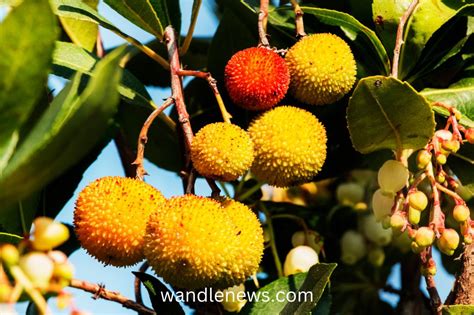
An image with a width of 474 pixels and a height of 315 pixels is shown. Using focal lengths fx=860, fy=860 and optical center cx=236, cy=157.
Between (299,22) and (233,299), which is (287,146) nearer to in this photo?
(299,22)

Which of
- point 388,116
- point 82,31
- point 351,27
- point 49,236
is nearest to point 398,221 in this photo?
point 388,116

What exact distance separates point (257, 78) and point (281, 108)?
7 cm

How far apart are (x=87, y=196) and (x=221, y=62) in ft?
1.75

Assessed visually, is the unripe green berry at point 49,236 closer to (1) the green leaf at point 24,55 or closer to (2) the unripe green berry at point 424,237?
(1) the green leaf at point 24,55

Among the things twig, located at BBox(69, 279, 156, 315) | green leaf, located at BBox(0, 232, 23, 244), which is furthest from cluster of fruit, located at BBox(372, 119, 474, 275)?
green leaf, located at BBox(0, 232, 23, 244)

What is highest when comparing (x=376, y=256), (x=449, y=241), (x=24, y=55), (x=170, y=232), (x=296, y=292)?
(x=24, y=55)

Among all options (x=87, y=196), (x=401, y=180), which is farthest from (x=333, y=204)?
(x=87, y=196)

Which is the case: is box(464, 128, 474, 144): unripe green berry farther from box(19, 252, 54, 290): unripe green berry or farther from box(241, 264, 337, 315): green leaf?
box(19, 252, 54, 290): unripe green berry

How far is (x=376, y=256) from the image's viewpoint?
81.7 inches

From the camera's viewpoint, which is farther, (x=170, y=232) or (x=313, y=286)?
(x=313, y=286)

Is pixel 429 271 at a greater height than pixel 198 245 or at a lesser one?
lesser

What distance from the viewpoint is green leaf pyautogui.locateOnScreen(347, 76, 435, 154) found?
52.2 inches

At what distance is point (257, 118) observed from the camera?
148cm

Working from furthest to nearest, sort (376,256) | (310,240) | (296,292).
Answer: (376,256)
(310,240)
(296,292)
